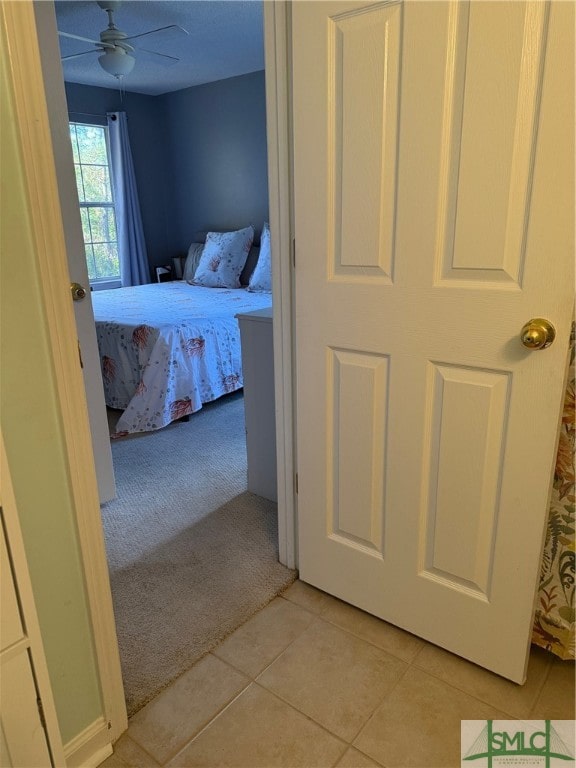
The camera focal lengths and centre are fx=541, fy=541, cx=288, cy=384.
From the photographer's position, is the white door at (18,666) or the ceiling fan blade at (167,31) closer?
the white door at (18,666)

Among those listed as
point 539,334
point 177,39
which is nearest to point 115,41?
point 177,39

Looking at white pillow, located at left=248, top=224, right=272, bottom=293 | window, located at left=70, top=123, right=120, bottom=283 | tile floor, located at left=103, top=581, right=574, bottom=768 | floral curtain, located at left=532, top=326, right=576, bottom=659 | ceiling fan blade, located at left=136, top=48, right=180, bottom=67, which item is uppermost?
ceiling fan blade, located at left=136, top=48, right=180, bottom=67

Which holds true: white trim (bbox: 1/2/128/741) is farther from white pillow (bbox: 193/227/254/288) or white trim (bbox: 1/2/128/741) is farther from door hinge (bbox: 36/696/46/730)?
white pillow (bbox: 193/227/254/288)

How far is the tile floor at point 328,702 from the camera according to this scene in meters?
1.26

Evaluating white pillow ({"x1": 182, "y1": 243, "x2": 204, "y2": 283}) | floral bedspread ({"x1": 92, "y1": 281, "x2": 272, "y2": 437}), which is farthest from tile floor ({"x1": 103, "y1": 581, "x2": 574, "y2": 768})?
white pillow ({"x1": 182, "y1": 243, "x2": 204, "y2": 283})

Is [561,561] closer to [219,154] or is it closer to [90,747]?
[90,747]

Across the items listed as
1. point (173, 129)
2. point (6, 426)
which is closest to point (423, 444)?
point (6, 426)

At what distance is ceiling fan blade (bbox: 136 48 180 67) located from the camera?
12.9ft

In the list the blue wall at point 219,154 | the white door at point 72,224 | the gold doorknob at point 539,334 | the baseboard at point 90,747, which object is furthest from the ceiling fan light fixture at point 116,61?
the baseboard at point 90,747

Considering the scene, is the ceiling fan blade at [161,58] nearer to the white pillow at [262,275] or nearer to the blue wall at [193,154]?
the blue wall at [193,154]

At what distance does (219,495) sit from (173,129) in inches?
172

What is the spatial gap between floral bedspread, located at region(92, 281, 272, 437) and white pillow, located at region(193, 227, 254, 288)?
0.93 metres

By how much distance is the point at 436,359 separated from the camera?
133 cm

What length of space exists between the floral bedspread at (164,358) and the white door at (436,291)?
1642 mm
